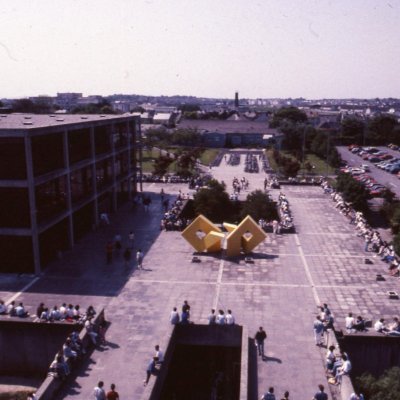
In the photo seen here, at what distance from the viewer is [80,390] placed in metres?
19.5

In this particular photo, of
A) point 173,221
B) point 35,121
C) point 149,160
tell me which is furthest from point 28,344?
point 149,160

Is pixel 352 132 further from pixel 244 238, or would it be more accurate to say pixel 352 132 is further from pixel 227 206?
pixel 244 238

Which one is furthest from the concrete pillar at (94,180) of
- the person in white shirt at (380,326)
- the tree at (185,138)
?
the tree at (185,138)

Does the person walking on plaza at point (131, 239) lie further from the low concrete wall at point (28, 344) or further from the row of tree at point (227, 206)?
the low concrete wall at point (28, 344)

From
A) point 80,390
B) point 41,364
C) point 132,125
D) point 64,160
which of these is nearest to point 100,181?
point 64,160

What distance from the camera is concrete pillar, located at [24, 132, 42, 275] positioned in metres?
30.6

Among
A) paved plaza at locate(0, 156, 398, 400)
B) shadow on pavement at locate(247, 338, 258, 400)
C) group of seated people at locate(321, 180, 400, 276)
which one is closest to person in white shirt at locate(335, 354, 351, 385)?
paved plaza at locate(0, 156, 398, 400)

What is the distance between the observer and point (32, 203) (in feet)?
103

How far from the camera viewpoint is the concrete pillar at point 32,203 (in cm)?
3056

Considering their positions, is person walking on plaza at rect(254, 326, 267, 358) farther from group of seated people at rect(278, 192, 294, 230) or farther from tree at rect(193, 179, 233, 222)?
tree at rect(193, 179, 233, 222)

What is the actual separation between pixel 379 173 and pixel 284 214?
139 feet

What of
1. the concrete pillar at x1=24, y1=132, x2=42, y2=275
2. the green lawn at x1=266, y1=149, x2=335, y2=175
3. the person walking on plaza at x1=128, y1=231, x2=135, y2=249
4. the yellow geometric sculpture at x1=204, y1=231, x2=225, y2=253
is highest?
the concrete pillar at x1=24, y1=132, x2=42, y2=275

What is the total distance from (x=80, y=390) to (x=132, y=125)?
134 feet

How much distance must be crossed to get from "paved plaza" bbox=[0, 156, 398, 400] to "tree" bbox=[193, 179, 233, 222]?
8.63 meters
